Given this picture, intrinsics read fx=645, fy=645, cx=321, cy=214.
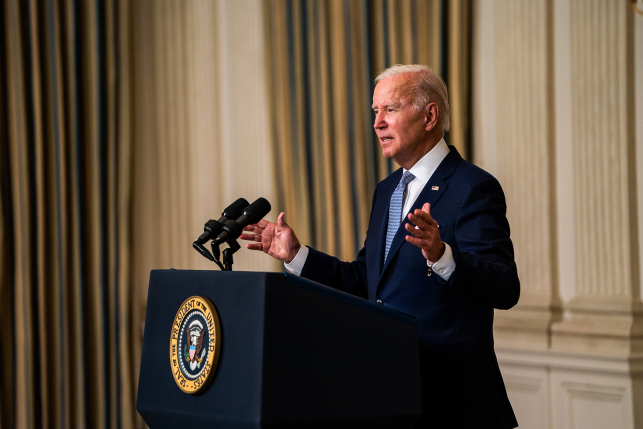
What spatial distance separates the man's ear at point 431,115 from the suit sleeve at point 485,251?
32 cm

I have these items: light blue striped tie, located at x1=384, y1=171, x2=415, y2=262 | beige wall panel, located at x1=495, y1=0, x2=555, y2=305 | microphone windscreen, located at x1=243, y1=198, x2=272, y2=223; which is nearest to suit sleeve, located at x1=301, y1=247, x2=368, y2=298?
light blue striped tie, located at x1=384, y1=171, x2=415, y2=262

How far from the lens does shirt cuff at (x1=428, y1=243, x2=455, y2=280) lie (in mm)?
1565

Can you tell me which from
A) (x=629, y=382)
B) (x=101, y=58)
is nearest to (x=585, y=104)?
(x=629, y=382)

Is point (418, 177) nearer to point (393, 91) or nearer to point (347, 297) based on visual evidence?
point (393, 91)

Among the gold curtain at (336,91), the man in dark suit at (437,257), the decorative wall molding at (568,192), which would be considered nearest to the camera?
the man in dark suit at (437,257)

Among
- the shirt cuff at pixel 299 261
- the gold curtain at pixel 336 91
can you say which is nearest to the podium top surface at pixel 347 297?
the shirt cuff at pixel 299 261

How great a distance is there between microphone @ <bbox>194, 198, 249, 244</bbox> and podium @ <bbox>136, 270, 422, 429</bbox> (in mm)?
166

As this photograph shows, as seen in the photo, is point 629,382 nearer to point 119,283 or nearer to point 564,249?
point 564,249

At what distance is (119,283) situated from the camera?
4.42 m

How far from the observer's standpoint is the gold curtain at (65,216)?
12.9 ft

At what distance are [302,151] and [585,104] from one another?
177cm

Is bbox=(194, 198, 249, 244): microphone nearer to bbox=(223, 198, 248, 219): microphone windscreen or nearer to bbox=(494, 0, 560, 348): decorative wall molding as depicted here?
bbox=(223, 198, 248, 219): microphone windscreen

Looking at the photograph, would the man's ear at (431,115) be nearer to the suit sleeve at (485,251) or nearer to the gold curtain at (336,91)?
the suit sleeve at (485,251)

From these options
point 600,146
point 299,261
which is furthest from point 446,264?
point 600,146
